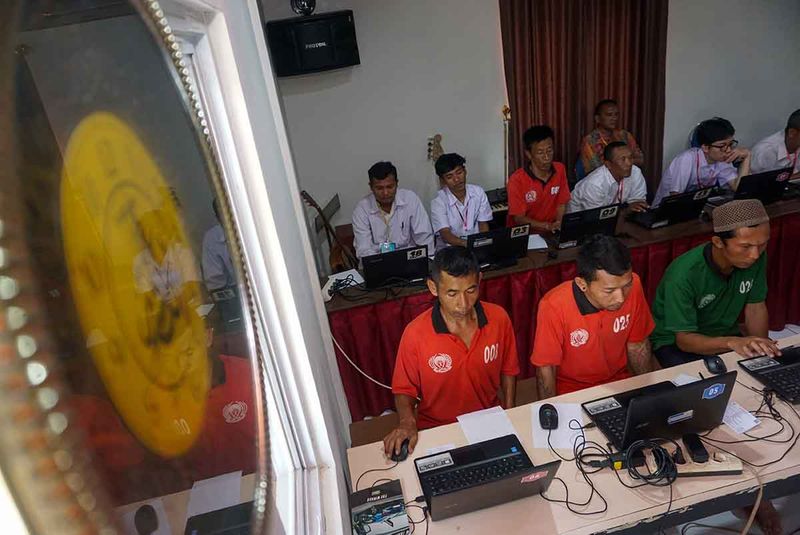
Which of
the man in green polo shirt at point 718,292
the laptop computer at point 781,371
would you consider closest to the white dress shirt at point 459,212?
the man in green polo shirt at point 718,292

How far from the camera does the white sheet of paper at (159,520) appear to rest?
0.91 feet

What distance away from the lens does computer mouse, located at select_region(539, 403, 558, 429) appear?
5.32 ft

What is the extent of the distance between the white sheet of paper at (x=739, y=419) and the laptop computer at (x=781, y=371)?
16 cm

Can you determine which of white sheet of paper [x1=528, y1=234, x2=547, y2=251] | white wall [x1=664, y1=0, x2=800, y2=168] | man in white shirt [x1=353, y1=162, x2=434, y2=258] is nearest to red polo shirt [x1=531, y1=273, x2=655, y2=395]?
white sheet of paper [x1=528, y1=234, x2=547, y2=251]

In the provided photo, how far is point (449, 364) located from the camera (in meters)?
1.95

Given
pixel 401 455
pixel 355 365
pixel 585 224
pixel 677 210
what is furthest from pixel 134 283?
pixel 677 210

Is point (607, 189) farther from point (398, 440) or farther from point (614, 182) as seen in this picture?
point (398, 440)

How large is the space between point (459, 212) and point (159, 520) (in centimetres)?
341

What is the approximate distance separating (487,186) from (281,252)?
3867mm

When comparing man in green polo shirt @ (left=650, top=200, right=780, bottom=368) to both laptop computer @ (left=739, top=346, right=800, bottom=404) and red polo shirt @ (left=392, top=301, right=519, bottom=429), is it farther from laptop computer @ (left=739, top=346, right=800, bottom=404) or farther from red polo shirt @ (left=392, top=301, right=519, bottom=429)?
red polo shirt @ (left=392, top=301, right=519, bottom=429)

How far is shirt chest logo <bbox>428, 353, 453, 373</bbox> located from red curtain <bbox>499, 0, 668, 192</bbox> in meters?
3.13

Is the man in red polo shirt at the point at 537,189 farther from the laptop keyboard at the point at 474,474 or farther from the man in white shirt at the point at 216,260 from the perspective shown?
the man in white shirt at the point at 216,260

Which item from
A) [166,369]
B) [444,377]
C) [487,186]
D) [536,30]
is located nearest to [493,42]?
[536,30]

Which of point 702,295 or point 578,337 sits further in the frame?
point 702,295
